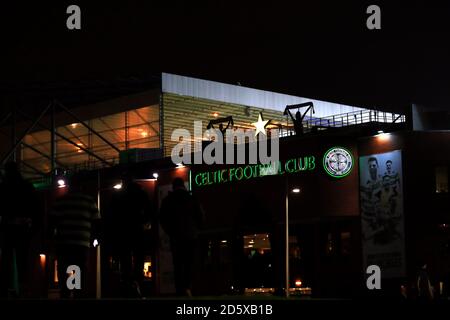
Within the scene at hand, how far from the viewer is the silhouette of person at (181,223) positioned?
16.2 metres

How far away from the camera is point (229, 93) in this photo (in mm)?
76125

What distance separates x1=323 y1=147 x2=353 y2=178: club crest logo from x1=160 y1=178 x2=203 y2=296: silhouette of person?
108ft

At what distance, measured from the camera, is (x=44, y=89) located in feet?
249

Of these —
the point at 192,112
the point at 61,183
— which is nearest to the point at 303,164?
the point at 61,183

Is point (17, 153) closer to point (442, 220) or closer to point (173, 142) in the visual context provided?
point (173, 142)

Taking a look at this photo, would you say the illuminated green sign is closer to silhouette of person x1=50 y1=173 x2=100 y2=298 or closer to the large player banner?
the large player banner

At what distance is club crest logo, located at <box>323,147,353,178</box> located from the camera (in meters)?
48.8

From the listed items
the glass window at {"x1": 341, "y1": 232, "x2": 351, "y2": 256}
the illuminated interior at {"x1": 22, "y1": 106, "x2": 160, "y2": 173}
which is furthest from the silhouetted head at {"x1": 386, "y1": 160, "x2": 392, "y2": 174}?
the illuminated interior at {"x1": 22, "y1": 106, "x2": 160, "y2": 173}

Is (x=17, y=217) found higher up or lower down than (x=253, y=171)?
lower down

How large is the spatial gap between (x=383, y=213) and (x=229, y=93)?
103ft

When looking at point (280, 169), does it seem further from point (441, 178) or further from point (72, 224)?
point (72, 224)
